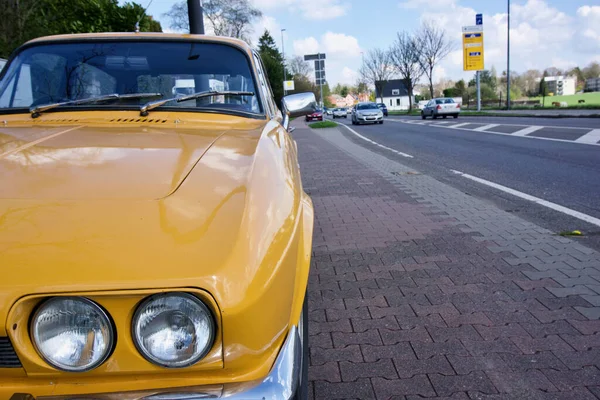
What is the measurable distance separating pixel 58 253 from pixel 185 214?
1.15 feet

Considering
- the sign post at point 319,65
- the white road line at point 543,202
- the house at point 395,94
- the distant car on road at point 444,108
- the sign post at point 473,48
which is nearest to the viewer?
the white road line at point 543,202

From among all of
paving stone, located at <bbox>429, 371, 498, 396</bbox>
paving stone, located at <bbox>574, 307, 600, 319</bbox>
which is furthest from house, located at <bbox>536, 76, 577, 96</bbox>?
paving stone, located at <bbox>429, 371, 498, 396</bbox>

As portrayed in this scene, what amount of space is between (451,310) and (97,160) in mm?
2320

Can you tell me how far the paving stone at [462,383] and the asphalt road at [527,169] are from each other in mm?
2745

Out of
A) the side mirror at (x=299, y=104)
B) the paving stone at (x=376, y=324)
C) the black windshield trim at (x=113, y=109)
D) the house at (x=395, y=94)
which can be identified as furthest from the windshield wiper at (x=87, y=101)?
the house at (x=395, y=94)

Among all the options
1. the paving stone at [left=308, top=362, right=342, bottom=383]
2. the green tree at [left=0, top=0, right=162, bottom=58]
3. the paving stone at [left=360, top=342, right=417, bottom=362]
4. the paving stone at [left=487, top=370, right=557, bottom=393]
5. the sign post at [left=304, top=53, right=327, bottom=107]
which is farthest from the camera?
the sign post at [left=304, top=53, right=327, bottom=107]

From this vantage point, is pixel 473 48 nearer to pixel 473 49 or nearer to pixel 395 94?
pixel 473 49

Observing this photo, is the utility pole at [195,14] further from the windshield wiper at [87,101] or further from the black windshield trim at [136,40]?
the windshield wiper at [87,101]

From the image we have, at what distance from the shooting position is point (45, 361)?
1.26 m

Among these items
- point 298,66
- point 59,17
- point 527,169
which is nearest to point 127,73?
point 527,169

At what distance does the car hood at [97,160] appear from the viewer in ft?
5.24

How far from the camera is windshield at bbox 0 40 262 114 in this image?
2.87 meters

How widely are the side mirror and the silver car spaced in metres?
29.9

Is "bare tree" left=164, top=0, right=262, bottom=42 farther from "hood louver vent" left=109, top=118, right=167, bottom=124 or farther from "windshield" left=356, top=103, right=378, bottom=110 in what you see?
"hood louver vent" left=109, top=118, right=167, bottom=124
